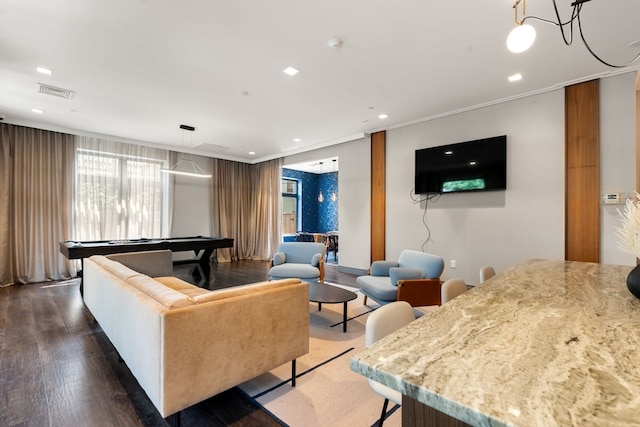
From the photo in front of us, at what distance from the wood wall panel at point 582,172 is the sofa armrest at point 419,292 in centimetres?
208

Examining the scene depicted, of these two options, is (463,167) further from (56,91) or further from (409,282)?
(56,91)

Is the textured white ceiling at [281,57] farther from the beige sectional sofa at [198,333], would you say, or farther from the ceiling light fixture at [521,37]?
the beige sectional sofa at [198,333]

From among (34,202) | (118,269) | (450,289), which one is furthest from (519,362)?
(34,202)

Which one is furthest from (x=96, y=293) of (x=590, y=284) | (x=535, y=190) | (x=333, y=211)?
(x=333, y=211)

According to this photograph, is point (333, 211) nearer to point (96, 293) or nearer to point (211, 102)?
point (211, 102)

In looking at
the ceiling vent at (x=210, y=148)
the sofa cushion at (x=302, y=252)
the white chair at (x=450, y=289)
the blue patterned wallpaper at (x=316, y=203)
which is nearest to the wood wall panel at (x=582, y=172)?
the white chair at (x=450, y=289)

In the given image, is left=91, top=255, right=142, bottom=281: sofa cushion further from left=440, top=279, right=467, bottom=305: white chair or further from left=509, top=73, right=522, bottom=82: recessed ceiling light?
left=509, top=73, right=522, bottom=82: recessed ceiling light

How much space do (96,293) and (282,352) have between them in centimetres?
189

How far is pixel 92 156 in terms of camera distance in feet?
19.3

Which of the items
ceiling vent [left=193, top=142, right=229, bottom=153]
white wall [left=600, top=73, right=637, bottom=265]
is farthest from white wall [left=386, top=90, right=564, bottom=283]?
ceiling vent [left=193, top=142, right=229, bottom=153]

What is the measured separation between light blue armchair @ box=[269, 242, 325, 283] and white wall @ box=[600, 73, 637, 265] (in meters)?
3.58

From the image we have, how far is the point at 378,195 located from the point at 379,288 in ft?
8.92

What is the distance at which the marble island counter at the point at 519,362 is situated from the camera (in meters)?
0.55

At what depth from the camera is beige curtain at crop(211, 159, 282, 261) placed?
7.84 m
